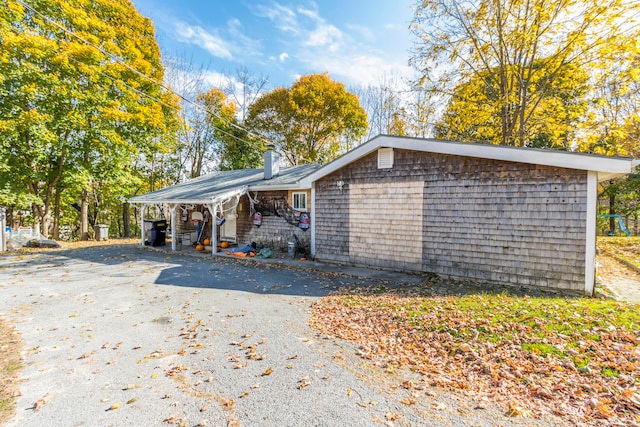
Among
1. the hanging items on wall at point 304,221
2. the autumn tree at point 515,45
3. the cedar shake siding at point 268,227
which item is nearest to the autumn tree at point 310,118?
the autumn tree at point 515,45

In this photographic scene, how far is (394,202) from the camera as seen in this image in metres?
8.66

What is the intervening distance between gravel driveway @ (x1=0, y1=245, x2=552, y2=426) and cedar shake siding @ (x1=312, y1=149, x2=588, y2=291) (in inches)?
94.5

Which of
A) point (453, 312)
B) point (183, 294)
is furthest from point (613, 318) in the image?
point (183, 294)

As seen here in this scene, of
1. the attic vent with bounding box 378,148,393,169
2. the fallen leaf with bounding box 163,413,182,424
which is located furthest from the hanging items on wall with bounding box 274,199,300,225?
the fallen leaf with bounding box 163,413,182,424

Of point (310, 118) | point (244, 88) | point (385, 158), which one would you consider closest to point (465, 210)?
point (385, 158)

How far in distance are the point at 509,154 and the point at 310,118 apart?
1921 cm

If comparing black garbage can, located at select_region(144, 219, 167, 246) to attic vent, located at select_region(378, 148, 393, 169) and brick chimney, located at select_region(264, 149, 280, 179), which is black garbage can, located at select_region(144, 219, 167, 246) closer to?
brick chimney, located at select_region(264, 149, 280, 179)

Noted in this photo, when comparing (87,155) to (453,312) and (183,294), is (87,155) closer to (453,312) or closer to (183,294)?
(183,294)

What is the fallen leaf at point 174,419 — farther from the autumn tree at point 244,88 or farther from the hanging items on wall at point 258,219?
the autumn tree at point 244,88

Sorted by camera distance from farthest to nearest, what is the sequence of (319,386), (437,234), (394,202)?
(394,202) → (437,234) → (319,386)

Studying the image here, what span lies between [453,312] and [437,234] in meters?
3.22

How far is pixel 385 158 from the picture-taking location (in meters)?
8.76

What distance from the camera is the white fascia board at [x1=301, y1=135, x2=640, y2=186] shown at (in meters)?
5.70

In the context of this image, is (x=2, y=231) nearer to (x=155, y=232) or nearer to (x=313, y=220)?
(x=155, y=232)
